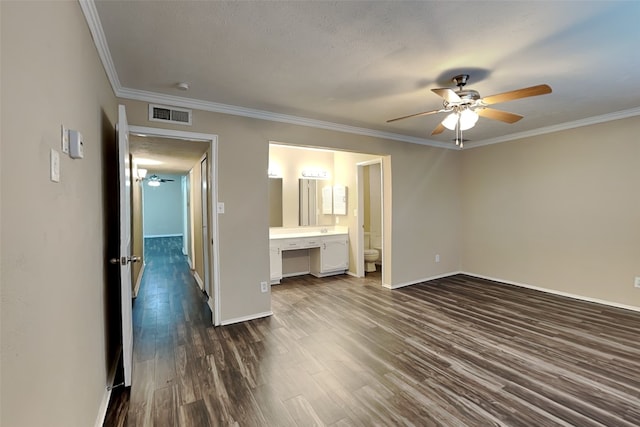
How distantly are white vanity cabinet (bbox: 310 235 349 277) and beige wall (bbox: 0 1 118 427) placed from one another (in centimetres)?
378

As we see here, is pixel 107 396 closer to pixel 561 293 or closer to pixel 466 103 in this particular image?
pixel 466 103

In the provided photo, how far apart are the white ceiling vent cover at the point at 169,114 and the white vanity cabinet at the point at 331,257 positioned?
304 cm

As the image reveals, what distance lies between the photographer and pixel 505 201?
4887 mm

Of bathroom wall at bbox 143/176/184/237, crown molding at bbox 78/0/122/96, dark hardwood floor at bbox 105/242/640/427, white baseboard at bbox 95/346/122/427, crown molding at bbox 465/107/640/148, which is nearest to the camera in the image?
crown molding at bbox 78/0/122/96

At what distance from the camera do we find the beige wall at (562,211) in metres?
3.71

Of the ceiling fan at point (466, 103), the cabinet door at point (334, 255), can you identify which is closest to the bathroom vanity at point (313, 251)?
the cabinet door at point (334, 255)

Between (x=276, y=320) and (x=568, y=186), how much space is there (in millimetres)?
4389

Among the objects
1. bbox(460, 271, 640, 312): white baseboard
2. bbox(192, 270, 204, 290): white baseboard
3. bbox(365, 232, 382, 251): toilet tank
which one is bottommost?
bbox(460, 271, 640, 312): white baseboard

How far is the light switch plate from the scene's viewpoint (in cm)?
112

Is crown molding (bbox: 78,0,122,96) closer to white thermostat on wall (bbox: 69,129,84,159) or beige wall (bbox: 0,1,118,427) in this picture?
beige wall (bbox: 0,1,118,427)

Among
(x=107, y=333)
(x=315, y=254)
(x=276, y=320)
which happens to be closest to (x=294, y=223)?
(x=315, y=254)

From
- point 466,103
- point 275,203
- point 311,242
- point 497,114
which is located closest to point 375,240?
point 311,242

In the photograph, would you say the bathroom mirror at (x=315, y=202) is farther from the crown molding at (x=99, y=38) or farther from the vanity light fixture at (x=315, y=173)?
the crown molding at (x=99, y=38)

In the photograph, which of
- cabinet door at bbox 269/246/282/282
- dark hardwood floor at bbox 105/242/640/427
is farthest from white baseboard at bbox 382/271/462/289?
cabinet door at bbox 269/246/282/282
